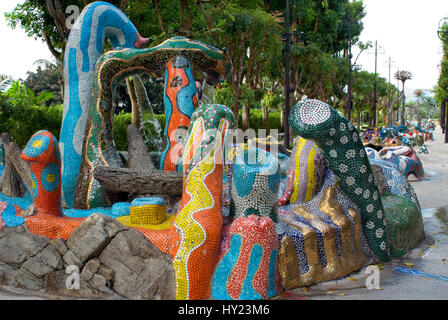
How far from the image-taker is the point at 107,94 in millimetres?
6688

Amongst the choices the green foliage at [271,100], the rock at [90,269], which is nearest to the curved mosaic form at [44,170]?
the rock at [90,269]

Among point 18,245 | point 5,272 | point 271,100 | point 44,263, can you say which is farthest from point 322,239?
point 271,100

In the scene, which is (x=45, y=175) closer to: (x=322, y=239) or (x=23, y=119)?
(x=322, y=239)

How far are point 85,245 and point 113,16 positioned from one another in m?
4.27

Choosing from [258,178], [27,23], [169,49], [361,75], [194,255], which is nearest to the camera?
[194,255]

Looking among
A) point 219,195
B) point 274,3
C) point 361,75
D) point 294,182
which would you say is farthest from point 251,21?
point 361,75

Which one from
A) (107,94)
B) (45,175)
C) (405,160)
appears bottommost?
(405,160)

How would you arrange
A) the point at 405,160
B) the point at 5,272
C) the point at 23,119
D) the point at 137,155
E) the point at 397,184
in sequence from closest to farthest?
the point at 5,272, the point at 397,184, the point at 137,155, the point at 405,160, the point at 23,119

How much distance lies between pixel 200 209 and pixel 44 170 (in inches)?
80.8

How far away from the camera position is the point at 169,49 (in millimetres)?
6750

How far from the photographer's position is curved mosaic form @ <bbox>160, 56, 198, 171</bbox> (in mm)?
6629

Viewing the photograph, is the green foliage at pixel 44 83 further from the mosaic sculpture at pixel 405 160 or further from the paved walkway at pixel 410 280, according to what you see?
the paved walkway at pixel 410 280

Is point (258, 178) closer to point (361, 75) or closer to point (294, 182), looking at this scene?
point (294, 182)

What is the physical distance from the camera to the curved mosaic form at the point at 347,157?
4.85 meters
